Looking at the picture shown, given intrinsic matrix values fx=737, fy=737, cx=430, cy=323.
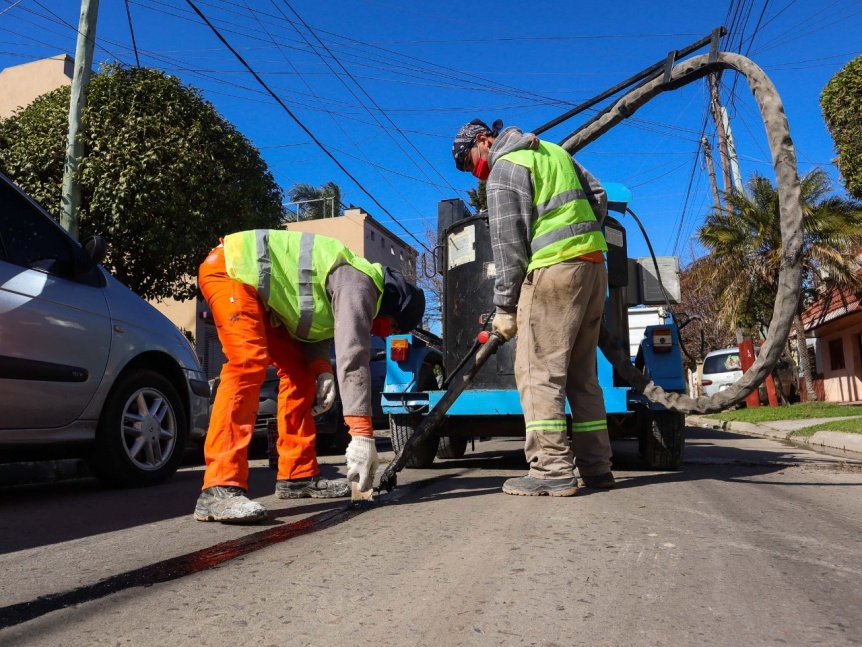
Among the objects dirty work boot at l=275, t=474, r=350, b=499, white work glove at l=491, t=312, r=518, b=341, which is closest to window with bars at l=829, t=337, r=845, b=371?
white work glove at l=491, t=312, r=518, b=341

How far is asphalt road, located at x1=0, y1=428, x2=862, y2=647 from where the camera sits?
178cm

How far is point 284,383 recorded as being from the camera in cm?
405

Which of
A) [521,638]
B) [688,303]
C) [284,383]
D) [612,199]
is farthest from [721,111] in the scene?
[521,638]

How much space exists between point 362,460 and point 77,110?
8.52m

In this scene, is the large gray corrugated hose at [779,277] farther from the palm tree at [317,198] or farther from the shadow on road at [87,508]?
the palm tree at [317,198]

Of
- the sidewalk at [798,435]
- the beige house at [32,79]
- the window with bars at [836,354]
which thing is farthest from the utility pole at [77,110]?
the window with bars at [836,354]

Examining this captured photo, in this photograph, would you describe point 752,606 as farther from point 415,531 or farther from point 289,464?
point 289,464

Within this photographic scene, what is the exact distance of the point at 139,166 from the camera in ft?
40.8

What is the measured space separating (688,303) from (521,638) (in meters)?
35.2

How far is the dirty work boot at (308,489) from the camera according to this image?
3.99 meters

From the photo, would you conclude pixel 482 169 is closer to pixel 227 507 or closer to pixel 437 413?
pixel 437 413

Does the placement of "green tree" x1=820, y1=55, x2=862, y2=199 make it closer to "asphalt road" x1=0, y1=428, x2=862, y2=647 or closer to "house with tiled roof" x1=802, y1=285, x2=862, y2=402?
"house with tiled roof" x1=802, y1=285, x2=862, y2=402

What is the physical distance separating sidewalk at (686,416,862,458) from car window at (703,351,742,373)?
180 inches

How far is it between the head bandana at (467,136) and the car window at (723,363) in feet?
59.0
